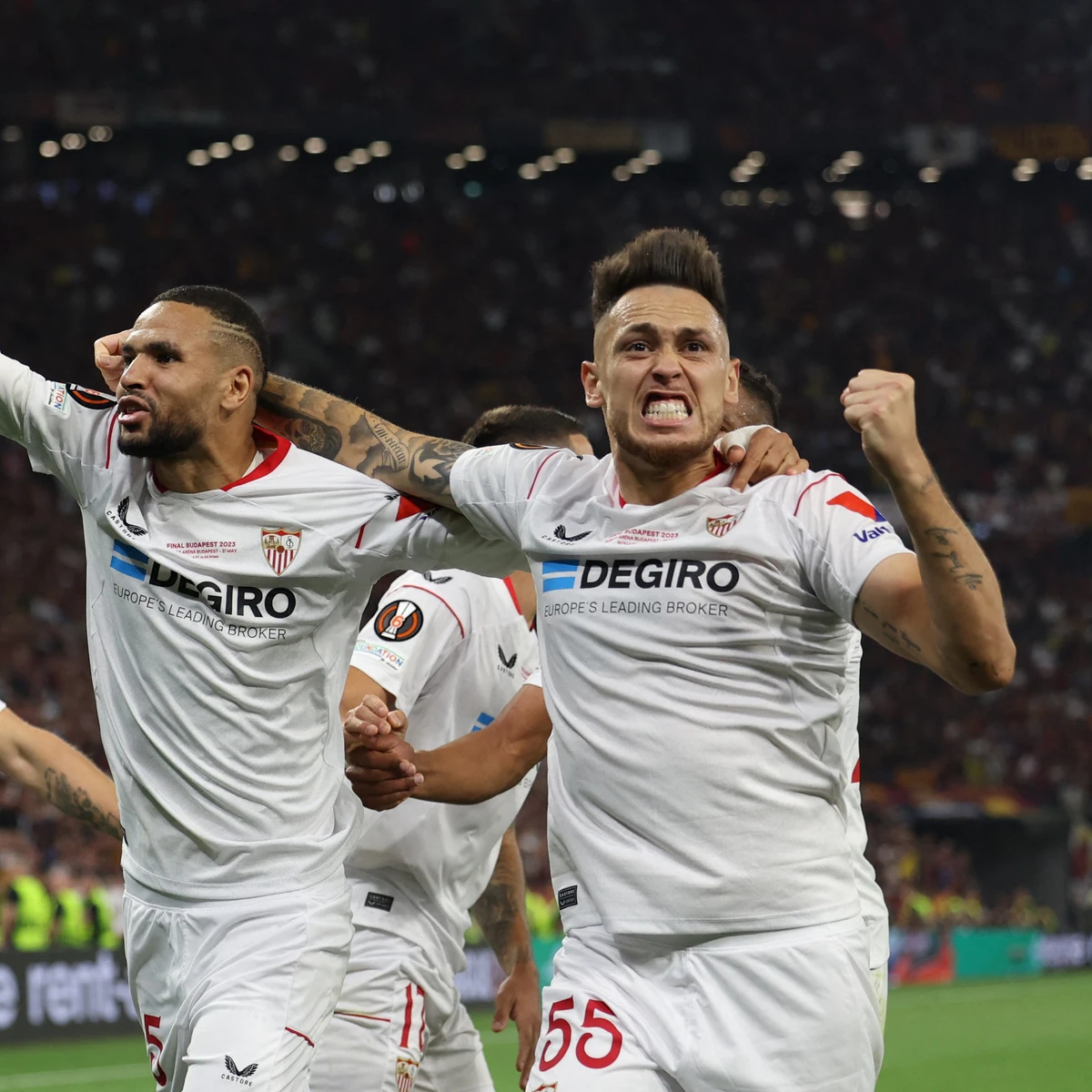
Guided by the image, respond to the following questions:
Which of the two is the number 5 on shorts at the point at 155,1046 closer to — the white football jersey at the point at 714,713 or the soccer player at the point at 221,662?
the soccer player at the point at 221,662

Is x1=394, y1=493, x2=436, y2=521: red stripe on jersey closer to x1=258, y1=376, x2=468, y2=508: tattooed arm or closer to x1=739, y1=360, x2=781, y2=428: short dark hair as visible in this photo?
x1=258, y1=376, x2=468, y2=508: tattooed arm

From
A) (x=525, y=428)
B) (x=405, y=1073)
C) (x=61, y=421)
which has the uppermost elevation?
(x=525, y=428)


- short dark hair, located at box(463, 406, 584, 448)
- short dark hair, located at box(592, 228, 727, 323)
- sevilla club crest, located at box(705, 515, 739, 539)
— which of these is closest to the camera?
sevilla club crest, located at box(705, 515, 739, 539)

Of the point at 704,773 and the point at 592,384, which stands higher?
the point at 592,384

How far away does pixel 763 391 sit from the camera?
17.5ft

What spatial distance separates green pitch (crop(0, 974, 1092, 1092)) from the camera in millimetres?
11609

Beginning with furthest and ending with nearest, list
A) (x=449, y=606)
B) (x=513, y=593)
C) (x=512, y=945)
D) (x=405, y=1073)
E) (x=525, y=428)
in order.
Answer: (x=512, y=945), (x=513, y=593), (x=525, y=428), (x=449, y=606), (x=405, y=1073)

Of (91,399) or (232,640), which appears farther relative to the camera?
(91,399)

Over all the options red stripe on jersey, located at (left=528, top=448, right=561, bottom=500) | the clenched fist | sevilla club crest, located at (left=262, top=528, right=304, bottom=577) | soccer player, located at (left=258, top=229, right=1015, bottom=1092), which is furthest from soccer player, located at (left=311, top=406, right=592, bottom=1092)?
the clenched fist

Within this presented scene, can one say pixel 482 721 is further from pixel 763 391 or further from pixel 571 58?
pixel 571 58

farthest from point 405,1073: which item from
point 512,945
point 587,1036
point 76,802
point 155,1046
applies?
point 587,1036

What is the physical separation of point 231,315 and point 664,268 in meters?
1.30

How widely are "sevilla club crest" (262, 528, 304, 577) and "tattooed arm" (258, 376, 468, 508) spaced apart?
311 mm

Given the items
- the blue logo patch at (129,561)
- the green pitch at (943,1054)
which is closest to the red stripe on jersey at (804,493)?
the blue logo patch at (129,561)
